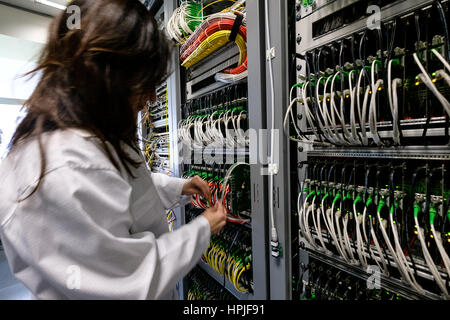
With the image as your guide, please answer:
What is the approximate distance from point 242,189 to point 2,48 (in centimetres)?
348

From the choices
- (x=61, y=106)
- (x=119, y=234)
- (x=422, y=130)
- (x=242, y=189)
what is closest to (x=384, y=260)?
(x=422, y=130)

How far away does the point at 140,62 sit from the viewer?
1.94 ft

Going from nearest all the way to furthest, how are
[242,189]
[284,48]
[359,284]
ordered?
[359,284]
[284,48]
[242,189]

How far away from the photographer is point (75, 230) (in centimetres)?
44

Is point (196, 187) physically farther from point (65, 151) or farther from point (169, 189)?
point (65, 151)

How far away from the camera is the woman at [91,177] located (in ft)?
1.44

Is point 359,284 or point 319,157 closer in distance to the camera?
point 359,284

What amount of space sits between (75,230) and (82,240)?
25 mm

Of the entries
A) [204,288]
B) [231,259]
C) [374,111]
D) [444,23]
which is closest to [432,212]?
[374,111]

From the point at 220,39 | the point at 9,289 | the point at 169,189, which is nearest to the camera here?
the point at 169,189

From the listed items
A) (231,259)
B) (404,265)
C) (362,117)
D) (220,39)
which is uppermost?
(220,39)

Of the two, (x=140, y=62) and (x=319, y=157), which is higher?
(x=140, y=62)

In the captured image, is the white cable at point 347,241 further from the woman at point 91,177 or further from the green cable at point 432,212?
the woman at point 91,177

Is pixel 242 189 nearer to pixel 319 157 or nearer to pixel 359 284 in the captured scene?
pixel 319 157
